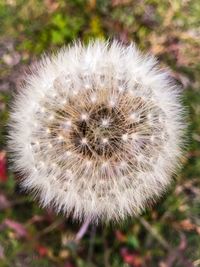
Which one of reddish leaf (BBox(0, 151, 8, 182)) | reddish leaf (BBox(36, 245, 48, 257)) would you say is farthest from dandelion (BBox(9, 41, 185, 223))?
reddish leaf (BBox(36, 245, 48, 257))

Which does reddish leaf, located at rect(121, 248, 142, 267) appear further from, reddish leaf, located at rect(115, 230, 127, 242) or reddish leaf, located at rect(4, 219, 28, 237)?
reddish leaf, located at rect(4, 219, 28, 237)

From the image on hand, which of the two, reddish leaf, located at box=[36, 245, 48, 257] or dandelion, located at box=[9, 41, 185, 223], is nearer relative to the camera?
dandelion, located at box=[9, 41, 185, 223]

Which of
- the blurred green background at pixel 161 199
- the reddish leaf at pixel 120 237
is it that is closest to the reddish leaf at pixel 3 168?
the blurred green background at pixel 161 199

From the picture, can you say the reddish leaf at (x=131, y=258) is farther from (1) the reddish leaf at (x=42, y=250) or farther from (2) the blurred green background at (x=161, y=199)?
(1) the reddish leaf at (x=42, y=250)

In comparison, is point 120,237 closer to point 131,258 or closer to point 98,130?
point 131,258

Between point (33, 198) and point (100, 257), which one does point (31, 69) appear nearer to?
point (33, 198)

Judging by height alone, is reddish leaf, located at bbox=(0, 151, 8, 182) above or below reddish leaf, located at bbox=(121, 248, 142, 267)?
above
